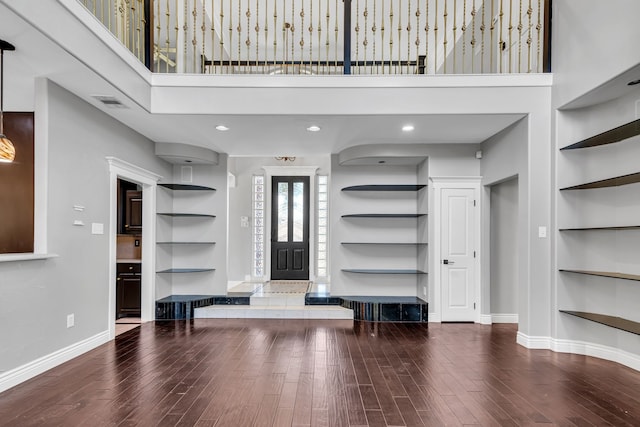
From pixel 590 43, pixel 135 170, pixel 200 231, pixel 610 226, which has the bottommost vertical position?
pixel 200 231

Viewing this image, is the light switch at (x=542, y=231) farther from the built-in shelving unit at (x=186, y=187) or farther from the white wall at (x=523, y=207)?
the built-in shelving unit at (x=186, y=187)

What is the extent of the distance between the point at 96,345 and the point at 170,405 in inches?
73.8

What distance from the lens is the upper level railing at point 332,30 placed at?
3.87 meters

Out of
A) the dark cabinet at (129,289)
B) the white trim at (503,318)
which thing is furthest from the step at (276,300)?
the white trim at (503,318)

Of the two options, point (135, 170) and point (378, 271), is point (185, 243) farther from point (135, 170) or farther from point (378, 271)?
point (378, 271)

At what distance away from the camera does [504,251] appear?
16.6 feet

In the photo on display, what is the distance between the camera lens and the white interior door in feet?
16.8

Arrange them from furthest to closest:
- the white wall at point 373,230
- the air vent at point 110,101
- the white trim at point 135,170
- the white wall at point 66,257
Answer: the white wall at point 373,230, the white trim at point 135,170, the air vent at point 110,101, the white wall at point 66,257

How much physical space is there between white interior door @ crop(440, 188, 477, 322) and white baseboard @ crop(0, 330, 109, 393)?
14.2 feet

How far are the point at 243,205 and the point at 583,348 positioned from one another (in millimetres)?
5916

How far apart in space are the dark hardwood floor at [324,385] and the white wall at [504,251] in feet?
2.72

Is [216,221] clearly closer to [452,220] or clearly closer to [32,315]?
[32,315]

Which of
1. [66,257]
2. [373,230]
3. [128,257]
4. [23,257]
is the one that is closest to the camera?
[23,257]

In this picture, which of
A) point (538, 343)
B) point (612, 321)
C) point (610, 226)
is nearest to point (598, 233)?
point (610, 226)
